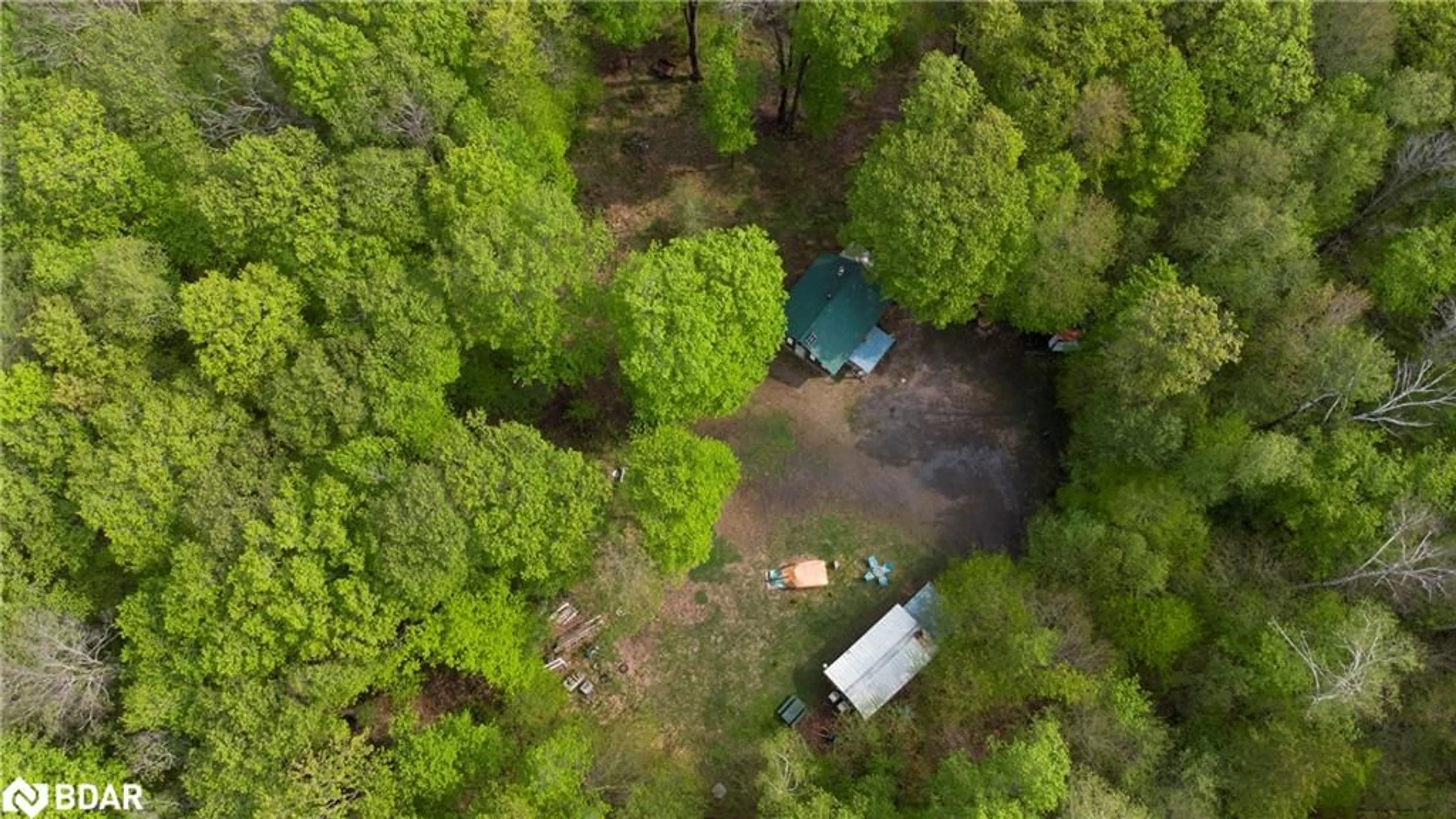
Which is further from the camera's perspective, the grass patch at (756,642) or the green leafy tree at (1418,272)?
the grass patch at (756,642)

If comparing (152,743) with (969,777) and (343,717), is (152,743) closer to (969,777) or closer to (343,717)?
(343,717)

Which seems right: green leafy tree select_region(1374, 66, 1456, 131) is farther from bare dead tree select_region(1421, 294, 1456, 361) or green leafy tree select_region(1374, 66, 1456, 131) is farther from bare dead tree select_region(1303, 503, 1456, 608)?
bare dead tree select_region(1303, 503, 1456, 608)

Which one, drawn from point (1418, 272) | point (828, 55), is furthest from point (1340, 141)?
point (828, 55)

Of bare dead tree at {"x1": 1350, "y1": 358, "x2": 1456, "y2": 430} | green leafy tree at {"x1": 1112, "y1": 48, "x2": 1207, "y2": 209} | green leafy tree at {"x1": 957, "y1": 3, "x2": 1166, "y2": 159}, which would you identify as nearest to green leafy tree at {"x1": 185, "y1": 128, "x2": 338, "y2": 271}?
green leafy tree at {"x1": 957, "y1": 3, "x2": 1166, "y2": 159}

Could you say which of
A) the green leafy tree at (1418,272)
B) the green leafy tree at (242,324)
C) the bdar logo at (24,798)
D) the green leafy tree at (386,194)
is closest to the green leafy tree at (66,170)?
the green leafy tree at (242,324)

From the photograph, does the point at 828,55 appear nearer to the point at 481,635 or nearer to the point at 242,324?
the point at 242,324

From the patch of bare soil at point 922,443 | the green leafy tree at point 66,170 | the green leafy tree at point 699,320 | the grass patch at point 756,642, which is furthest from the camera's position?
the patch of bare soil at point 922,443

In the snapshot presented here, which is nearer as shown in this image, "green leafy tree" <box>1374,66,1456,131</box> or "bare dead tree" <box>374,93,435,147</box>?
"bare dead tree" <box>374,93,435,147</box>

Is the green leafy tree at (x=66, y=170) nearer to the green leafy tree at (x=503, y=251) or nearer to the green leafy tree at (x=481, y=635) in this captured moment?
the green leafy tree at (x=503, y=251)
